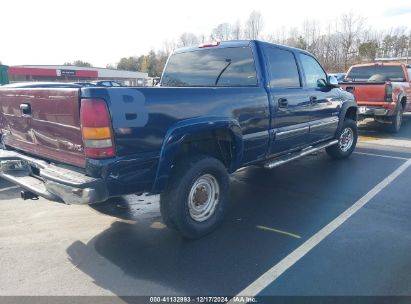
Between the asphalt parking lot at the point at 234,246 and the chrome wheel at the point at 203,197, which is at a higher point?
the chrome wheel at the point at 203,197

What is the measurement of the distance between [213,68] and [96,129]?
233 centimetres

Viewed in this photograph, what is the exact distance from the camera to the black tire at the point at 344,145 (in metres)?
6.87

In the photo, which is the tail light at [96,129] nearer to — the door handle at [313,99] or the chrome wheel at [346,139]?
the door handle at [313,99]

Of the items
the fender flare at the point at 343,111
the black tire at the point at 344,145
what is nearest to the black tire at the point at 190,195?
the fender flare at the point at 343,111

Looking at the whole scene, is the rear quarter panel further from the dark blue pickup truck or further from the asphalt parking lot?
the asphalt parking lot

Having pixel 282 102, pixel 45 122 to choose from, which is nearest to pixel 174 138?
pixel 45 122

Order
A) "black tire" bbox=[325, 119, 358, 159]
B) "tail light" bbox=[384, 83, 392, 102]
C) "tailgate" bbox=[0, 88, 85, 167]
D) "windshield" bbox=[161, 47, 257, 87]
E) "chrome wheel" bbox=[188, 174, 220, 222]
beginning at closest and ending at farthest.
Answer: "tailgate" bbox=[0, 88, 85, 167], "chrome wheel" bbox=[188, 174, 220, 222], "windshield" bbox=[161, 47, 257, 87], "black tire" bbox=[325, 119, 358, 159], "tail light" bbox=[384, 83, 392, 102]

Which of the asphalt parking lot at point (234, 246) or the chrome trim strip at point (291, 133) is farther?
the chrome trim strip at point (291, 133)

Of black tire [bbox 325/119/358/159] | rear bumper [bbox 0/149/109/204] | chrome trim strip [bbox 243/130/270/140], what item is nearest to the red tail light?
chrome trim strip [bbox 243/130/270/140]

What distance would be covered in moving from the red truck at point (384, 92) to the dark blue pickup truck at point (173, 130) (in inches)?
195

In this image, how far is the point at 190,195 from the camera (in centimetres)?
360

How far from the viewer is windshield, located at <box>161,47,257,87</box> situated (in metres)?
4.46

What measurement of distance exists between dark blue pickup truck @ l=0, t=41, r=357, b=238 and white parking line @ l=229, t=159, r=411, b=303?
2.95ft

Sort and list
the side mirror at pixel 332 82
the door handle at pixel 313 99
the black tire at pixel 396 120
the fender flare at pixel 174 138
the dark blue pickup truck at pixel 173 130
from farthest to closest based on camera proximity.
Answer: the black tire at pixel 396 120 → the side mirror at pixel 332 82 → the door handle at pixel 313 99 → the fender flare at pixel 174 138 → the dark blue pickup truck at pixel 173 130
